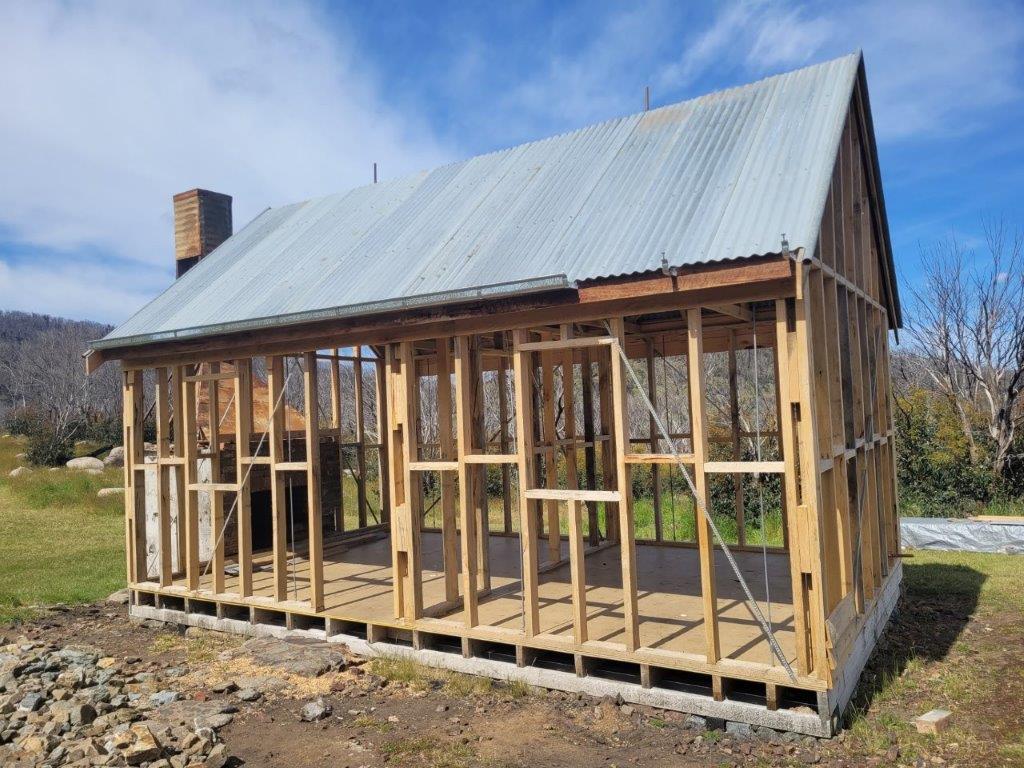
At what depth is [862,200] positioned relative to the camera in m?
8.98

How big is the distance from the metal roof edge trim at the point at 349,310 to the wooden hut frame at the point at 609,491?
0.73 feet

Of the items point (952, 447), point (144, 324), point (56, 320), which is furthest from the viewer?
point (56, 320)

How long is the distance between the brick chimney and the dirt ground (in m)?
7.22

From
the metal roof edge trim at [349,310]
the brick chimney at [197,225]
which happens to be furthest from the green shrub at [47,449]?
the metal roof edge trim at [349,310]

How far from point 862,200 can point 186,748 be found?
868 centimetres

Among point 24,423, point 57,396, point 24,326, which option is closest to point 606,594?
point 24,423

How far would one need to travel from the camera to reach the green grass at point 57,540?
11977mm

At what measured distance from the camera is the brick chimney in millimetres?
13016

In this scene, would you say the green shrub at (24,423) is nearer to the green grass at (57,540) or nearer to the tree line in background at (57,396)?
the tree line in background at (57,396)

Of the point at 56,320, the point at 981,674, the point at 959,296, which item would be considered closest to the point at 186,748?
the point at 981,674

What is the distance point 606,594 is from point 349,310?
4.26 metres

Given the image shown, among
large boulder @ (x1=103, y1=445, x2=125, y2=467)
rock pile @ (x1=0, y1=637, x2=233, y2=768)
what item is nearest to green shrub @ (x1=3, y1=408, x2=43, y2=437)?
large boulder @ (x1=103, y1=445, x2=125, y2=467)

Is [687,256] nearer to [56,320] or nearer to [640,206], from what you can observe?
[640,206]

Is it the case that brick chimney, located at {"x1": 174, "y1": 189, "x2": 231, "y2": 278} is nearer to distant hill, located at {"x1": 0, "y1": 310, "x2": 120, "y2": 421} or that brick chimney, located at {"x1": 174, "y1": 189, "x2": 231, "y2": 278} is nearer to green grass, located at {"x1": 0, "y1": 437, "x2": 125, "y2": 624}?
green grass, located at {"x1": 0, "y1": 437, "x2": 125, "y2": 624}
